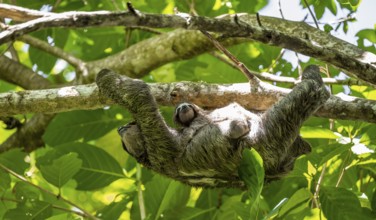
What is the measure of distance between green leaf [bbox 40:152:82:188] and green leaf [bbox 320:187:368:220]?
2.68 metres

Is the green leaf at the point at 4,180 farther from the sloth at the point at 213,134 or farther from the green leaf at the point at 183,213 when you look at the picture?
the green leaf at the point at 183,213

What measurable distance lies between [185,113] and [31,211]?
2.04 metres

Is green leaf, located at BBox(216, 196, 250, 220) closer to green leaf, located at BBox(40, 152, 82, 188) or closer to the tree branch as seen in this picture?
green leaf, located at BBox(40, 152, 82, 188)

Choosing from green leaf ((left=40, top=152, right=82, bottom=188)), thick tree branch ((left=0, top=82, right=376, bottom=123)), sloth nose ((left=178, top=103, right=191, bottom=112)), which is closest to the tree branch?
green leaf ((left=40, top=152, right=82, bottom=188))

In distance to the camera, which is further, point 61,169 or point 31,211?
point 61,169

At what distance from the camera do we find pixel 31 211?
248 inches

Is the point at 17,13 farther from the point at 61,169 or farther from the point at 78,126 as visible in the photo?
the point at 78,126

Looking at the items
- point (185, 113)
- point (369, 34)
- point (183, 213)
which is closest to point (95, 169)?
point (183, 213)

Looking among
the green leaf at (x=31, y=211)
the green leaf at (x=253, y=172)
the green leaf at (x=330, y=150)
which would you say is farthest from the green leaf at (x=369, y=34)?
the green leaf at (x=31, y=211)

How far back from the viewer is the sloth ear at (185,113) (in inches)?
227

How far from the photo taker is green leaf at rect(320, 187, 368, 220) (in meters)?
5.61

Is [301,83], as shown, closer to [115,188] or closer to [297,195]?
[297,195]

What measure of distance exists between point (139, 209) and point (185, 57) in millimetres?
2273

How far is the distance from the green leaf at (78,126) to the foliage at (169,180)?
0.05 ft
